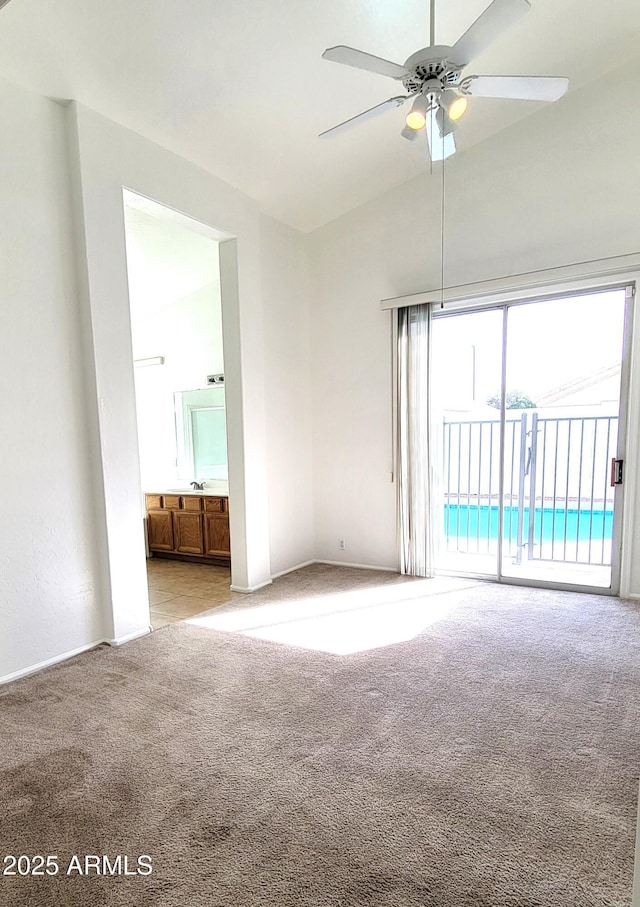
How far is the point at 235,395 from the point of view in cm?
403

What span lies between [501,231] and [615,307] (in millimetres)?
1088

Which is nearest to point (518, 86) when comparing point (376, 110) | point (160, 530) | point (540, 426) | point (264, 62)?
point (376, 110)

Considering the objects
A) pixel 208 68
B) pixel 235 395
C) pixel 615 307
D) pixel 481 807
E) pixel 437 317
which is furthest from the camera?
pixel 437 317

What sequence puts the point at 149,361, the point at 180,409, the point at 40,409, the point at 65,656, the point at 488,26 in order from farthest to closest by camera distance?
the point at 149,361 < the point at 180,409 < the point at 65,656 < the point at 40,409 < the point at 488,26

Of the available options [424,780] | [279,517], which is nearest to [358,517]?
[279,517]

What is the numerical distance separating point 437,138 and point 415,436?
235cm

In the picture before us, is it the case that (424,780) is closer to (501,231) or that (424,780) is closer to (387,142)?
(501,231)

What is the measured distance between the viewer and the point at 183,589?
14.1 feet

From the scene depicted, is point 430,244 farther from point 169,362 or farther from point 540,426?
point 169,362

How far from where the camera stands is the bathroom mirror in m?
5.55

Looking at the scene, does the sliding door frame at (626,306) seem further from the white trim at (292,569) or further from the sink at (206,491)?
the sink at (206,491)

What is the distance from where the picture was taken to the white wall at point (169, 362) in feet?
18.1

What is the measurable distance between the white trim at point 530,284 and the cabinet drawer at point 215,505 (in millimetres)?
2475

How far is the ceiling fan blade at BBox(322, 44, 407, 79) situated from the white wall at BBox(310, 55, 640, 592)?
2.12 m
